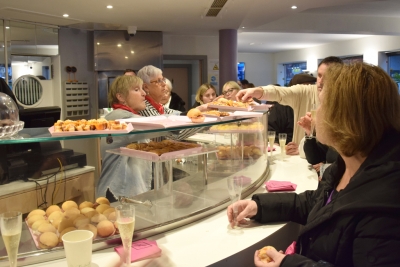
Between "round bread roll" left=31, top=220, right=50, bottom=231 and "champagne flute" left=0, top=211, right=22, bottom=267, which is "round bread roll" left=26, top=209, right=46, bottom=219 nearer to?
"round bread roll" left=31, top=220, right=50, bottom=231

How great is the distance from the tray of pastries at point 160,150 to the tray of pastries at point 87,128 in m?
0.18

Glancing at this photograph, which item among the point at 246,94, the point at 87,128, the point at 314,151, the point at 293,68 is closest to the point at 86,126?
the point at 87,128

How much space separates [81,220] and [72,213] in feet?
0.18

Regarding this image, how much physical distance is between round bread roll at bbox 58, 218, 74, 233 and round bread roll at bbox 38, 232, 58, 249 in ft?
0.12

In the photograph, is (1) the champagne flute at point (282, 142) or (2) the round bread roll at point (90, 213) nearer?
(2) the round bread roll at point (90, 213)

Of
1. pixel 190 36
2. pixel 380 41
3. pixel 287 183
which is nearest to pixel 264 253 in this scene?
pixel 287 183

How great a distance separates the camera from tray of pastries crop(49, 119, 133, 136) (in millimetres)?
1448

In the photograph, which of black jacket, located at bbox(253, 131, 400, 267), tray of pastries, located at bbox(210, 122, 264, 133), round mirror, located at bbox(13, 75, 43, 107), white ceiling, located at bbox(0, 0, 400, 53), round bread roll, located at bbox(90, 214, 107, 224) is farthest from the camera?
round mirror, located at bbox(13, 75, 43, 107)

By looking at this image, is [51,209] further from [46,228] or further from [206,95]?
[206,95]

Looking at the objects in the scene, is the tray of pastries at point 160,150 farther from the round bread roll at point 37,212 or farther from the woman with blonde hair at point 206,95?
the woman with blonde hair at point 206,95

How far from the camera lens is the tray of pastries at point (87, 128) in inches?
57.0

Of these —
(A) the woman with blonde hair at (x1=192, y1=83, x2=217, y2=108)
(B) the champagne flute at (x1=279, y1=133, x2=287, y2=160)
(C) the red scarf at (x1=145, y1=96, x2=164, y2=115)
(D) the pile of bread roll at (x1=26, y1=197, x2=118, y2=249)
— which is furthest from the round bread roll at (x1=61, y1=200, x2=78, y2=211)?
(A) the woman with blonde hair at (x1=192, y1=83, x2=217, y2=108)

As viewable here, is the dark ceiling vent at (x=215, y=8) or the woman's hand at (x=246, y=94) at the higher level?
the dark ceiling vent at (x=215, y=8)

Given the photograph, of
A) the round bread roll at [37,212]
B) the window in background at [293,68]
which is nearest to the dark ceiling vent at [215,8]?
the round bread roll at [37,212]
